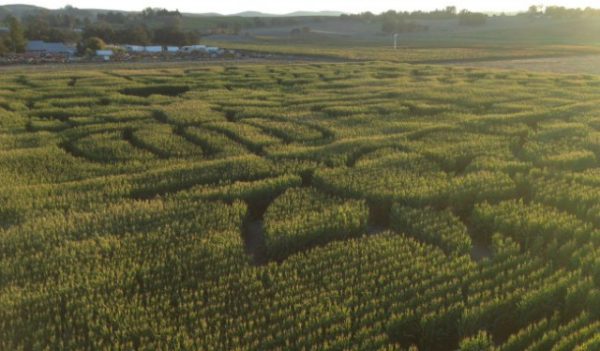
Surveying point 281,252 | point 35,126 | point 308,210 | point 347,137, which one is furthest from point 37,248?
point 35,126

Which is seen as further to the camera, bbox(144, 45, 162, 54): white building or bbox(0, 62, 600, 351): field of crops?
bbox(144, 45, 162, 54): white building

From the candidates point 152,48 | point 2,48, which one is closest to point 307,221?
point 2,48

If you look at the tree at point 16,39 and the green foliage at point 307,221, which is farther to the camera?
the tree at point 16,39

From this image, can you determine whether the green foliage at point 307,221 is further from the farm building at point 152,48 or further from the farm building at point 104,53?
the farm building at point 152,48

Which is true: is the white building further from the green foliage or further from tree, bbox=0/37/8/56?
the green foliage

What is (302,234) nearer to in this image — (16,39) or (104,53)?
(104,53)

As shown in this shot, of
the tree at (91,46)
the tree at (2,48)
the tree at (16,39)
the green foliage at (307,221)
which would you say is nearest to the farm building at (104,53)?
the tree at (91,46)

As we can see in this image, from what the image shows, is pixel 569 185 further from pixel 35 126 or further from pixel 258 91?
pixel 258 91

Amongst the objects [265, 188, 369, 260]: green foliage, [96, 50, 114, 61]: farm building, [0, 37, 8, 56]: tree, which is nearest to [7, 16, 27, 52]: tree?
[0, 37, 8, 56]: tree

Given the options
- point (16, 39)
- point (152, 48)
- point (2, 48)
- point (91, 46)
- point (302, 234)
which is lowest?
point (302, 234)
